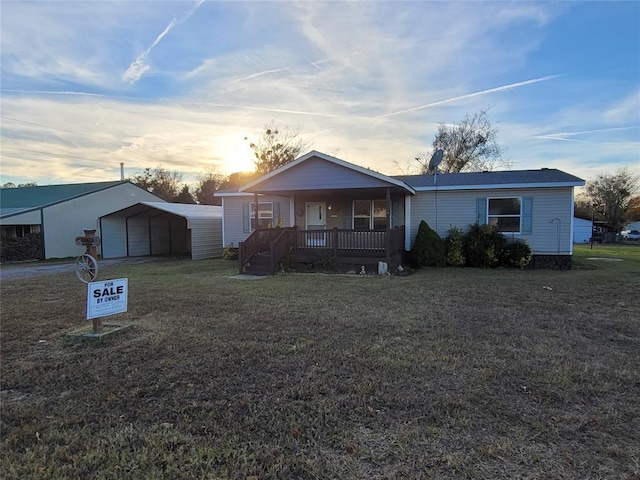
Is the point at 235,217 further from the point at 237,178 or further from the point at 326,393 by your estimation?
the point at 237,178

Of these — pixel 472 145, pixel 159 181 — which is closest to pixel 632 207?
pixel 472 145

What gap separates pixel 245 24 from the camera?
9.91 m

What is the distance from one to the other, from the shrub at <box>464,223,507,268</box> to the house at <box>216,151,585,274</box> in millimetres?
602

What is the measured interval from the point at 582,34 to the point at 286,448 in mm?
12973

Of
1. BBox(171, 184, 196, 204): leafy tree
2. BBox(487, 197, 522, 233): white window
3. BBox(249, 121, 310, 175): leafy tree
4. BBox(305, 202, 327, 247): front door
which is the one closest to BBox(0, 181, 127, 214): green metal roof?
BBox(305, 202, 327, 247): front door

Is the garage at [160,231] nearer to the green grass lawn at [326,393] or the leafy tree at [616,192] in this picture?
the green grass lawn at [326,393]

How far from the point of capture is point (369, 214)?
14992 mm

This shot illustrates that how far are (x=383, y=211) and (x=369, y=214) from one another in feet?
1.88

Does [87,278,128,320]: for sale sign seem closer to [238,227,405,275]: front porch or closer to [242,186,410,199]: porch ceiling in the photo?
[238,227,405,275]: front porch

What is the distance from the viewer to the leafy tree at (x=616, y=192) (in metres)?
41.0

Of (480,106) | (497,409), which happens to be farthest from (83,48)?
(480,106)

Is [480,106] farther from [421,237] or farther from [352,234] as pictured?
[352,234]

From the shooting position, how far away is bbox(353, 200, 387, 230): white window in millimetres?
14828

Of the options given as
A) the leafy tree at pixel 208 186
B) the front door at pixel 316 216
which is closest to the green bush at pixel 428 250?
the front door at pixel 316 216
